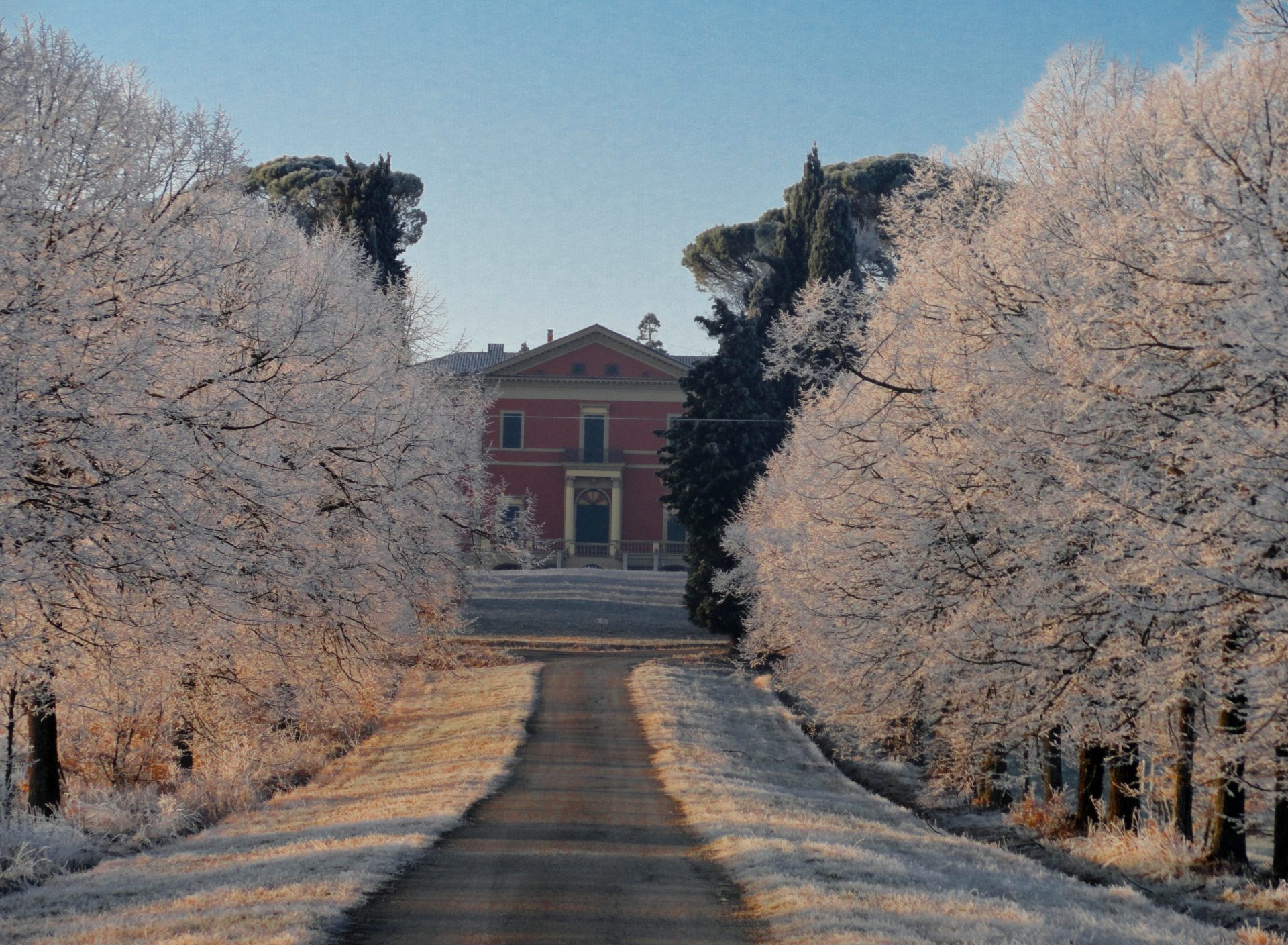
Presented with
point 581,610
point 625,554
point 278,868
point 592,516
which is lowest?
point 581,610

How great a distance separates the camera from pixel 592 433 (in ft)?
206

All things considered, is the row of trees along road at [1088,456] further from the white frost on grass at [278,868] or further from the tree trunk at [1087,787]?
the white frost on grass at [278,868]

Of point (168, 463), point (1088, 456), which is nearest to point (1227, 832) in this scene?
point (1088, 456)

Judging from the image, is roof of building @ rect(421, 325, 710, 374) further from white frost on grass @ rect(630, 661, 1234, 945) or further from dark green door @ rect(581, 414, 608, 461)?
white frost on grass @ rect(630, 661, 1234, 945)

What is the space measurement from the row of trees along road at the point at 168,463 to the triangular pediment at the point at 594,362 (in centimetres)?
4412

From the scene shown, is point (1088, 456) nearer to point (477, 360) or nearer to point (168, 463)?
point (168, 463)

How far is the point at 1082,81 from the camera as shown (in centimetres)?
1344

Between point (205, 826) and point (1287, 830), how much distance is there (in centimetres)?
1240

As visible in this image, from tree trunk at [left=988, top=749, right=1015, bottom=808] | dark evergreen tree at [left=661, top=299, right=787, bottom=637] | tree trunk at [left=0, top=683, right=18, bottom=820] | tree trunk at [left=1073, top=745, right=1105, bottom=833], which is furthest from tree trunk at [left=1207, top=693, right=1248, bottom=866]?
dark evergreen tree at [left=661, top=299, right=787, bottom=637]

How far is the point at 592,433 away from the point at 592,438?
0.83 feet

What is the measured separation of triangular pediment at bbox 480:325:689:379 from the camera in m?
62.1

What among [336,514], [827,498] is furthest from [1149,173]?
[336,514]

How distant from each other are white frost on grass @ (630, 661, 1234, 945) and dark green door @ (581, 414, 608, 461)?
136ft

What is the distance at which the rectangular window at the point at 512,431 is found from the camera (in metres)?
62.8
